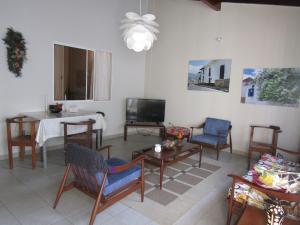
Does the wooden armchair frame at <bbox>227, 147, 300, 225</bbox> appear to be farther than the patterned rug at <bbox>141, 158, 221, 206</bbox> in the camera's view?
No

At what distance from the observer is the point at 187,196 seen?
3.03 m

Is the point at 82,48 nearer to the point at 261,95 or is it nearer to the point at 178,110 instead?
the point at 178,110

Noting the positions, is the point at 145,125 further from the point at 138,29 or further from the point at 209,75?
the point at 138,29

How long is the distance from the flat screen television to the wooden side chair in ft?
10.9

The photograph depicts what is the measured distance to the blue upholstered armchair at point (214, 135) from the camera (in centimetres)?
460

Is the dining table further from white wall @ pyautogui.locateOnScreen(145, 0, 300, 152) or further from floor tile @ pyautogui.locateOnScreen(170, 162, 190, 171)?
white wall @ pyautogui.locateOnScreen(145, 0, 300, 152)

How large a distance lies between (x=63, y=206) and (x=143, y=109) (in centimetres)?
362

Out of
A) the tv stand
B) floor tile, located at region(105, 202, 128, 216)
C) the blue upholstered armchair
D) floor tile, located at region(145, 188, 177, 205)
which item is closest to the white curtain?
the tv stand

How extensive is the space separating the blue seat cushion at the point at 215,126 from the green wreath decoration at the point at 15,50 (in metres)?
4.13

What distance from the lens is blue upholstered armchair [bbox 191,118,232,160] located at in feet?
15.1

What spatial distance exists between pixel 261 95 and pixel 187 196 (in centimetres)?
299

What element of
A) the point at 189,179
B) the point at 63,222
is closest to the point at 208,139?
the point at 189,179

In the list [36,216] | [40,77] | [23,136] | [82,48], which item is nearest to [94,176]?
[36,216]

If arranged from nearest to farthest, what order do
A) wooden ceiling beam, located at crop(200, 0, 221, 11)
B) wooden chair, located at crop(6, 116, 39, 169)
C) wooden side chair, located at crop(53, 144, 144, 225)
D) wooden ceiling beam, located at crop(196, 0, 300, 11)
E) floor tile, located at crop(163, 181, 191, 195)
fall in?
1. wooden side chair, located at crop(53, 144, 144, 225)
2. floor tile, located at crop(163, 181, 191, 195)
3. wooden chair, located at crop(6, 116, 39, 169)
4. wooden ceiling beam, located at crop(196, 0, 300, 11)
5. wooden ceiling beam, located at crop(200, 0, 221, 11)
